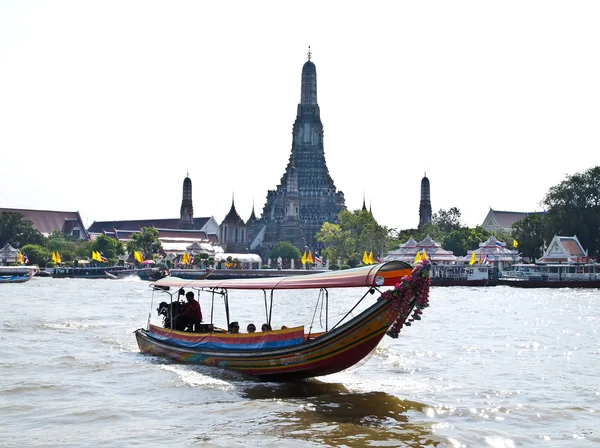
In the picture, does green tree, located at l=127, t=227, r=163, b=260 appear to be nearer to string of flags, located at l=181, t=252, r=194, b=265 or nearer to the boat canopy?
string of flags, located at l=181, t=252, r=194, b=265

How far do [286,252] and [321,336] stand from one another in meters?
99.5

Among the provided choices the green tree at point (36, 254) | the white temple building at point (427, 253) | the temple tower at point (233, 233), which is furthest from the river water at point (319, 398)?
the temple tower at point (233, 233)

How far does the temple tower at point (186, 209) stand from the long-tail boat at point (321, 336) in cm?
12897

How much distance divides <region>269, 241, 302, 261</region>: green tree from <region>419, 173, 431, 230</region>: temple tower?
25.4 metres

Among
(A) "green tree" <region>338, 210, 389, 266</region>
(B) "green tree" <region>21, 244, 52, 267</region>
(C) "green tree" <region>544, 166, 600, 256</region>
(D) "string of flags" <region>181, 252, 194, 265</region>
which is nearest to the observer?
(C) "green tree" <region>544, 166, 600, 256</region>

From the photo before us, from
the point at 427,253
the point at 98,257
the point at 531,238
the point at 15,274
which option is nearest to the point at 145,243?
the point at 98,257

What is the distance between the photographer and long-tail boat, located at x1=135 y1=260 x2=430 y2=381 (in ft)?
49.8

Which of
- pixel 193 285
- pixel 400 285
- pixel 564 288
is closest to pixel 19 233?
pixel 564 288

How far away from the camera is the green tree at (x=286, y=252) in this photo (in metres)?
116

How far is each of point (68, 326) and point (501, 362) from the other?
54.9ft

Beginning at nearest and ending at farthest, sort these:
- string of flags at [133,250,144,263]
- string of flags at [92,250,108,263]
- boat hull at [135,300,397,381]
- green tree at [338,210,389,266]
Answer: boat hull at [135,300,397,381], green tree at [338,210,389,266], string of flags at [133,250,144,263], string of flags at [92,250,108,263]

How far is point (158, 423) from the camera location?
14.6 meters

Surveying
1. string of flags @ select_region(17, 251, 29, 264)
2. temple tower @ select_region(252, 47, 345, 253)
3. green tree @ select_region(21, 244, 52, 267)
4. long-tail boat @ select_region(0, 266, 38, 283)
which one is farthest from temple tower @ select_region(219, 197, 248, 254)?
long-tail boat @ select_region(0, 266, 38, 283)

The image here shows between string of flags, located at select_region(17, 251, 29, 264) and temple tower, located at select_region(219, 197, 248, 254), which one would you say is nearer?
string of flags, located at select_region(17, 251, 29, 264)
